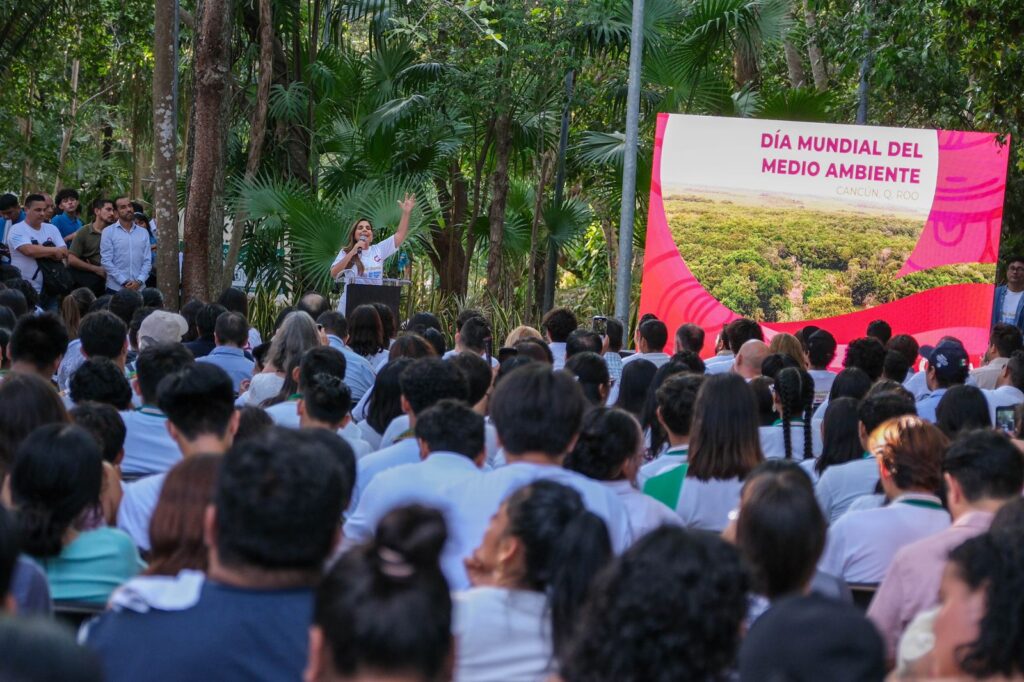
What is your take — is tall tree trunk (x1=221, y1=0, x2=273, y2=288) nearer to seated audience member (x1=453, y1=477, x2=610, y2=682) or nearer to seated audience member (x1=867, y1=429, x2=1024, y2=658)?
seated audience member (x1=867, y1=429, x2=1024, y2=658)

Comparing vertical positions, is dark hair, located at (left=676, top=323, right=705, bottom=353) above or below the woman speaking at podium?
below

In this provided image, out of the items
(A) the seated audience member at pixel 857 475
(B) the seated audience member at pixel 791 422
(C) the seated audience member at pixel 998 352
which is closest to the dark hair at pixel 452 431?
(A) the seated audience member at pixel 857 475

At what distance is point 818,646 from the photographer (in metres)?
2.69

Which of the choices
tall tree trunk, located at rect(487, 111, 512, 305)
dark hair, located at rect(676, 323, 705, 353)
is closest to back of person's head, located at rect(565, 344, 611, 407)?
dark hair, located at rect(676, 323, 705, 353)

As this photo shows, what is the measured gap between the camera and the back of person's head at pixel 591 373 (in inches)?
330

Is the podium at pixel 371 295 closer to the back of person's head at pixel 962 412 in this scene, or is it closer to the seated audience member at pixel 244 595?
the back of person's head at pixel 962 412

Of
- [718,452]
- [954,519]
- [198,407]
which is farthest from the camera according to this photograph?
[718,452]

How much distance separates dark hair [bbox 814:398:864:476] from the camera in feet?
22.2

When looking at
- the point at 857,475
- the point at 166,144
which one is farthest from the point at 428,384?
the point at 166,144

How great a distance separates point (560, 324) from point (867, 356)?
258cm

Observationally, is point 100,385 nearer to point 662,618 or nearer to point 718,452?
point 718,452

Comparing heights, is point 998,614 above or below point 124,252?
below

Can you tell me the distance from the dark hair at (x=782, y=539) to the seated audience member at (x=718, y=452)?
1944 millimetres

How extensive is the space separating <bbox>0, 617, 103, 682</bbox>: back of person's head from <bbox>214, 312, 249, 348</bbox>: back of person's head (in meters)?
6.90
